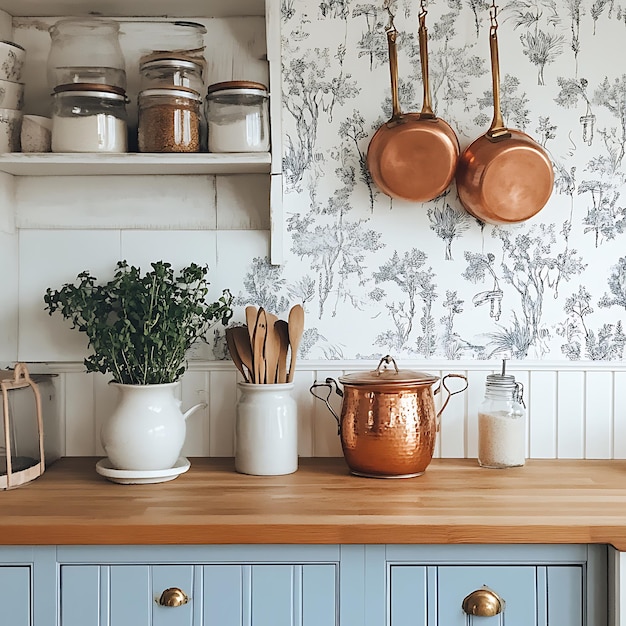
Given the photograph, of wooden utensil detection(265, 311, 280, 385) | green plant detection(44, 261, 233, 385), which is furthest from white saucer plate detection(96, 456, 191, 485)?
wooden utensil detection(265, 311, 280, 385)

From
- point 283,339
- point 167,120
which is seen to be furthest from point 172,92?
point 283,339

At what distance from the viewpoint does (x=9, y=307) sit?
2.17 metres

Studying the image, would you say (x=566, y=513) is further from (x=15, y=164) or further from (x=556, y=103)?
(x=15, y=164)

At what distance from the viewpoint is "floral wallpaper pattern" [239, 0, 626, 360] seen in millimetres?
A: 2135

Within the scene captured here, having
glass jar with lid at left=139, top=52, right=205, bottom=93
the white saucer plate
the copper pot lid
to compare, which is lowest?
the white saucer plate

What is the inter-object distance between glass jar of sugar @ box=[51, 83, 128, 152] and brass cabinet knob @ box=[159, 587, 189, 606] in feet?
3.29

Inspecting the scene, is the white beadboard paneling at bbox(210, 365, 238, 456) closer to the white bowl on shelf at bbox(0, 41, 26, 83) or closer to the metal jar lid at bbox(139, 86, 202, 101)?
the metal jar lid at bbox(139, 86, 202, 101)

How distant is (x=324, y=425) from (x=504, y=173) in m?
0.76

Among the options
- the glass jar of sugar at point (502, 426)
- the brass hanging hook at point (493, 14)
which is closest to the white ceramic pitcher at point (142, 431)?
the glass jar of sugar at point (502, 426)

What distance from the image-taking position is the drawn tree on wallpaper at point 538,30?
84.0 inches

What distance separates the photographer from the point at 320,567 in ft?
5.21

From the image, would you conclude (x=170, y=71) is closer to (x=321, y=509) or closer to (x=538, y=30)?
(x=538, y=30)

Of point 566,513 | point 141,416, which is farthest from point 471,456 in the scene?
point 141,416

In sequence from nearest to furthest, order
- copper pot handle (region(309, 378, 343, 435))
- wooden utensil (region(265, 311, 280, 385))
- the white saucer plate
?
the white saucer plate → wooden utensil (region(265, 311, 280, 385)) → copper pot handle (region(309, 378, 343, 435))
